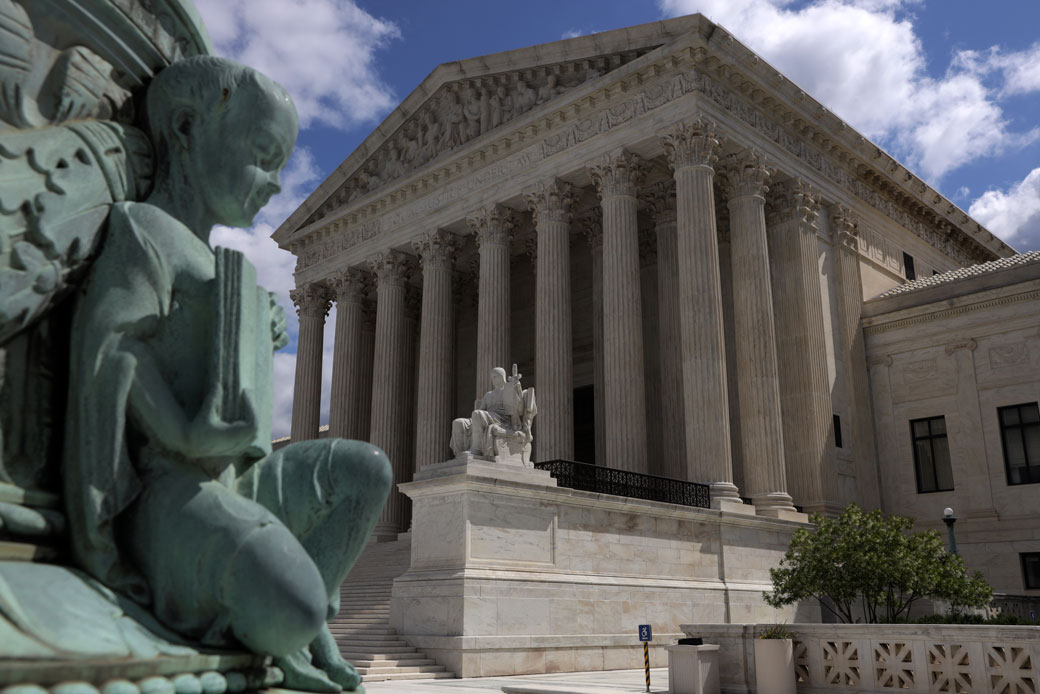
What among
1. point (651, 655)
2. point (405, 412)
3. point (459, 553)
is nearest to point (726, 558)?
point (651, 655)

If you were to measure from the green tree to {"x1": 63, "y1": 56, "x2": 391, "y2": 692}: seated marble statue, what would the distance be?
1482 centimetres

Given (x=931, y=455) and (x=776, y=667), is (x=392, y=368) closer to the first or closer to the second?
(x=931, y=455)

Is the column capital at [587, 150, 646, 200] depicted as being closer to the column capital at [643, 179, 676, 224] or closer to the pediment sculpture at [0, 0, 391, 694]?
the column capital at [643, 179, 676, 224]

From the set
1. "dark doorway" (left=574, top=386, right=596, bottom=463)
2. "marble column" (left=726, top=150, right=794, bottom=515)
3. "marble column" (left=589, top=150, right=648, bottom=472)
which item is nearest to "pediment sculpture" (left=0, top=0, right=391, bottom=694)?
"marble column" (left=589, top=150, right=648, bottom=472)

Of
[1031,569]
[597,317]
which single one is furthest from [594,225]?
[1031,569]

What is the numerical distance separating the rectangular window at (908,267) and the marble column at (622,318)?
14265 millimetres

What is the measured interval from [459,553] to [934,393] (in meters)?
20.2

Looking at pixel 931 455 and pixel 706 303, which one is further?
pixel 931 455

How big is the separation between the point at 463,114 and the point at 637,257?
34.9 feet

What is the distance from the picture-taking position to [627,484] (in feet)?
79.8

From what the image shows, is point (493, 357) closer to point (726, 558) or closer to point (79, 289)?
point (726, 558)

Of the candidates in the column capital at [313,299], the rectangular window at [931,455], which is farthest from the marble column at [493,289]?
the rectangular window at [931,455]

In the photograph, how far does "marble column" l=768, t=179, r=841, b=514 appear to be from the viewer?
2864 centimetres

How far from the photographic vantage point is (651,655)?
21.1m
